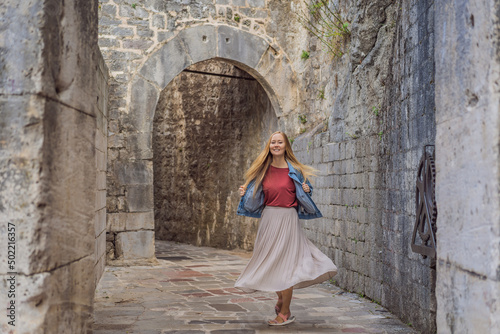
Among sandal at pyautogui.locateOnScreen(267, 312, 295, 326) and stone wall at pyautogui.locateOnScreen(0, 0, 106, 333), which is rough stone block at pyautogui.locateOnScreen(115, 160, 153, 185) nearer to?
sandal at pyautogui.locateOnScreen(267, 312, 295, 326)

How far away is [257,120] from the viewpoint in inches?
427

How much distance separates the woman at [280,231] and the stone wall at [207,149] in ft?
17.5

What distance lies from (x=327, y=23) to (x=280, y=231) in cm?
386

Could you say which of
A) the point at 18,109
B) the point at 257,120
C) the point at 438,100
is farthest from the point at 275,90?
the point at 18,109

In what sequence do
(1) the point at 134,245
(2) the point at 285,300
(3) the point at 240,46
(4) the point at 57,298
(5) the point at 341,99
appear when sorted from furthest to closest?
(3) the point at 240,46 < (1) the point at 134,245 < (5) the point at 341,99 < (2) the point at 285,300 < (4) the point at 57,298

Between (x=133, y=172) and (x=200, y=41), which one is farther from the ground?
(x=200, y=41)

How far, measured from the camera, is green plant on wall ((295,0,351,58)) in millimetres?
7000

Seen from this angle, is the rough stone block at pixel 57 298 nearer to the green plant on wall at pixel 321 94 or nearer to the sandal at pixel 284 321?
the sandal at pixel 284 321

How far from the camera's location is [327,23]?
7496 millimetres

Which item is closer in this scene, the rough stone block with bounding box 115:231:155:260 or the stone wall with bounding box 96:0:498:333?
the stone wall with bounding box 96:0:498:333

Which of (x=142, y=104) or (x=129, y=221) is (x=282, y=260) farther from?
(x=142, y=104)

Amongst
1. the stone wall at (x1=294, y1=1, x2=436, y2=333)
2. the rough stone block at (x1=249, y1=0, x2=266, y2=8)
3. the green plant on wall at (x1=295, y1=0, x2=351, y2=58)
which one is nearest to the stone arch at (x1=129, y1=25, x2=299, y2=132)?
the rough stone block at (x1=249, y1=0, x2=266, y2=8)

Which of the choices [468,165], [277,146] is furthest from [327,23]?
[468,165]

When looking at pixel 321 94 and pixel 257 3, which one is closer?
pixel 321 94
